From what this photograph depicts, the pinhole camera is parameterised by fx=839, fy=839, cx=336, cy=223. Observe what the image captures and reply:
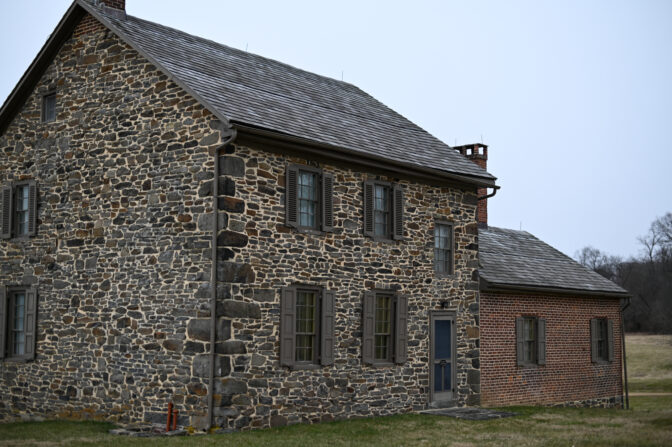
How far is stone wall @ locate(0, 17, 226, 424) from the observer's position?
14930 mm

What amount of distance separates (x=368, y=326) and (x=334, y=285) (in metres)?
1.24

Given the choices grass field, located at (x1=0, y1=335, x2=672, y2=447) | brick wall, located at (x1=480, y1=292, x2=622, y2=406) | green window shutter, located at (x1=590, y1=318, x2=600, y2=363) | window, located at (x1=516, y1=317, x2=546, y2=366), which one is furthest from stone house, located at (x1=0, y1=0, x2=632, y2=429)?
green window shutter, located at (x1=590, y1=318, x2=600, y2=363)

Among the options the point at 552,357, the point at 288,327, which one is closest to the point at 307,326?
the point at 288,327

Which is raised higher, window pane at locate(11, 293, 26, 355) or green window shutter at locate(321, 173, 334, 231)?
green window shutter at locate(321, 173, 334, 231)

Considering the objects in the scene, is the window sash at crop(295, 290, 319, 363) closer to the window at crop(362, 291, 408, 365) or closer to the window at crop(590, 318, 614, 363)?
the window at crop(362, 291, 408, 365)

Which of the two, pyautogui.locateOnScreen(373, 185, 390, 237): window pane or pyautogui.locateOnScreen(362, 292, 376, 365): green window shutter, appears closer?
pyautogui.locateOnScreen(362, 292, 376, 365): green window shutter

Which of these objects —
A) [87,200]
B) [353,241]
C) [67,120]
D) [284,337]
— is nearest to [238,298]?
[284,337]

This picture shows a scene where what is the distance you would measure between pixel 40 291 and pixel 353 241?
6.69 m

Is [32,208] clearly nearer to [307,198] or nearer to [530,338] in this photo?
[307,198]

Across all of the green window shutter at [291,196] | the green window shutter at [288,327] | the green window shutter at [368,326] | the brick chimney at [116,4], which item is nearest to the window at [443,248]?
the green window shutter at [368,326]

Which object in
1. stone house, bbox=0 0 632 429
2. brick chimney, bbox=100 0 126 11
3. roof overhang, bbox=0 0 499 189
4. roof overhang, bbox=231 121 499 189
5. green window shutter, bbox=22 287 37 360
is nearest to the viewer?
stone house, bbox=0 0 632 429

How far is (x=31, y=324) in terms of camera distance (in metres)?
17.6

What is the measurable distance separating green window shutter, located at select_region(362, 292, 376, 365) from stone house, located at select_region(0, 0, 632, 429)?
0.14 ft

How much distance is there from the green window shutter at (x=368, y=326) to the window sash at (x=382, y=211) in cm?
140
